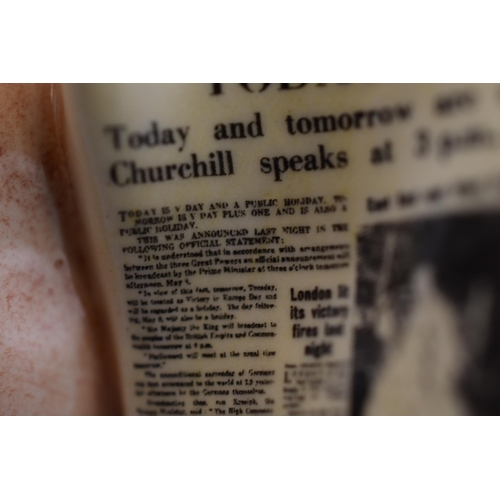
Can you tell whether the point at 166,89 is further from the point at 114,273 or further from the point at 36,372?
the point at 36,372

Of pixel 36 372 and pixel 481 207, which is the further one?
pixel 36 372

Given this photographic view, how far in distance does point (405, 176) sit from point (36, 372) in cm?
39

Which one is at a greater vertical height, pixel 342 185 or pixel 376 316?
pixel 342 185

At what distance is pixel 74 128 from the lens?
1.30 feet

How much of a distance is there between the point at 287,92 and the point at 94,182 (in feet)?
0.58

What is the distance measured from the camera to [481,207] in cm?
36

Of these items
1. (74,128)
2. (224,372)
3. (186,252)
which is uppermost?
(74,128)

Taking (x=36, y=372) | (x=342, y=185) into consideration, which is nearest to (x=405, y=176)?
(x=342, y=185)

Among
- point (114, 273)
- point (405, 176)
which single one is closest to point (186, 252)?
point (114, 273)

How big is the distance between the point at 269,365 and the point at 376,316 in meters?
0.11

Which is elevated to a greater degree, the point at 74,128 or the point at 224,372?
the point at 74,128

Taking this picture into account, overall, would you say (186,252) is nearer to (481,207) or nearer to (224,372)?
(224,372)

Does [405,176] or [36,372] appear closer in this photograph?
[405,176]
